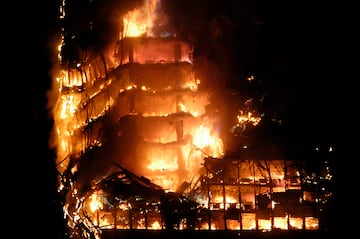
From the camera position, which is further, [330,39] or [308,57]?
[308,57]

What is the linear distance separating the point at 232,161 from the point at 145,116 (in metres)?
5.56

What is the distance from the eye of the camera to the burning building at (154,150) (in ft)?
30.5

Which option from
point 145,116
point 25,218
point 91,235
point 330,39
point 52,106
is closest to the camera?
point 25,218

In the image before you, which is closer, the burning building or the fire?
the burning building

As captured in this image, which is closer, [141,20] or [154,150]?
[154,150]

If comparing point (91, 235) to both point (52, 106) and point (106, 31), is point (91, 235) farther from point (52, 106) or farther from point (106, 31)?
point (106, 31)

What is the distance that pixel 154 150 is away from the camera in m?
15.5

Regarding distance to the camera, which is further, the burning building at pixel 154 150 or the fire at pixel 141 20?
the fire at pixel 141 20

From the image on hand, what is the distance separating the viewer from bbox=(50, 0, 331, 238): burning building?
928cm

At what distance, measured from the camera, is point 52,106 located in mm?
7812

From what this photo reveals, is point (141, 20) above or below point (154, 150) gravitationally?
above

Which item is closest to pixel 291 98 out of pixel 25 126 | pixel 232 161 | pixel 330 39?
pixel 330 39

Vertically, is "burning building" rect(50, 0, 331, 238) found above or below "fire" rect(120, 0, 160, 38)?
below

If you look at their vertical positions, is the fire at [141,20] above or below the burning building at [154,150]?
above
